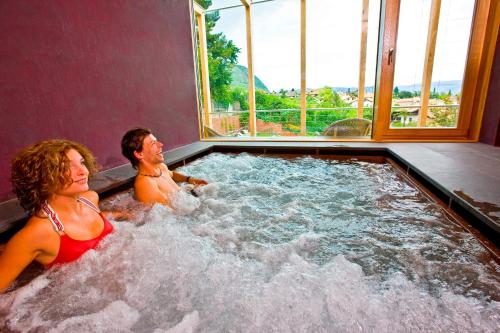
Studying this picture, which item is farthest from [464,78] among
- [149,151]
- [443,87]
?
[149,151]

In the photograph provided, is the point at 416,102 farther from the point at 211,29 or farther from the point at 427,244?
the point at 211,29

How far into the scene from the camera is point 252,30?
6.00m

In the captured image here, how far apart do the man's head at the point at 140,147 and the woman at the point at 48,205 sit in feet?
1.82

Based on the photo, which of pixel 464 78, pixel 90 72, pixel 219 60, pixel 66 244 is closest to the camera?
pixel 66 244

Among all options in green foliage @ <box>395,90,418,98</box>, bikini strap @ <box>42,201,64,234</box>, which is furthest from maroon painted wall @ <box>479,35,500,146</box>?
bikini strap @ <box>42,201,64,234</box>

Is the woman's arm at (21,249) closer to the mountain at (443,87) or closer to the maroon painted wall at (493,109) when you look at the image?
the mountain at (443,87)

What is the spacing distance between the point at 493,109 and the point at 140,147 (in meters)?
3.88

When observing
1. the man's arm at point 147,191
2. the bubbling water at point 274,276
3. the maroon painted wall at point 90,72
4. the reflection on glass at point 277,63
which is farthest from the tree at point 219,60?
the bubbling water at point 274,276

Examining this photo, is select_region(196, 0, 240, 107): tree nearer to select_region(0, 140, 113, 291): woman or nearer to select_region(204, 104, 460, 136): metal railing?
select_region(204, 104, 460, 136): metal railing

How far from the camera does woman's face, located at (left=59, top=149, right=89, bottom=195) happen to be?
3.37 ft

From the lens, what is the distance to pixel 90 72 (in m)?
2.36

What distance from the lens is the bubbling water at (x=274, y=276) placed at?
36.8 inches

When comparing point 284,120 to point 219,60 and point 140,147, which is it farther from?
point 140,147

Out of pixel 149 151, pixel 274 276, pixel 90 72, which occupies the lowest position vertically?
pixel 274 276
